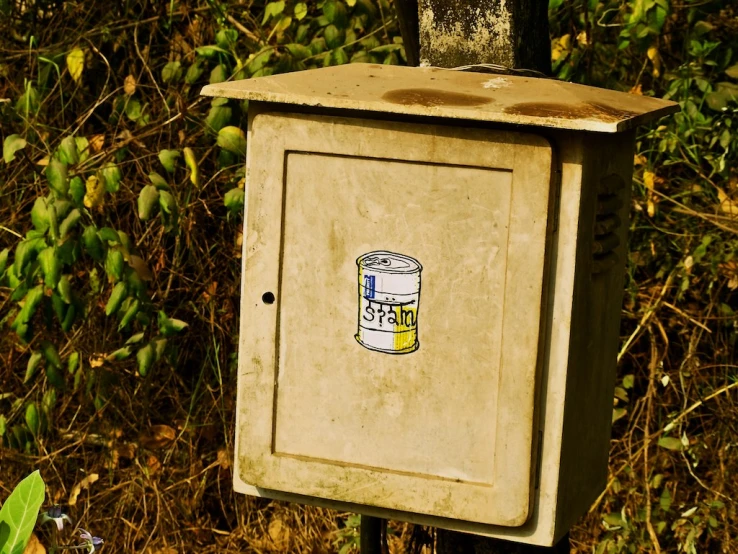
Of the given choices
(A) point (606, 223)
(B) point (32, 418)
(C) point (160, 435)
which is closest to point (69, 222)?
(B) point (32, 418)

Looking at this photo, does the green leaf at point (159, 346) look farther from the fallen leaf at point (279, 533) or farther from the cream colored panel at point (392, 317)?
the cream colored panel at point (392, 317)

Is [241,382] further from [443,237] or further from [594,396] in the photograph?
[594,396]

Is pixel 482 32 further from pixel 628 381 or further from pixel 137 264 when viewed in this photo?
pixel 628 381

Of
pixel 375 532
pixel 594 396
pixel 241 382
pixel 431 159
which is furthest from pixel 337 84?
pixel 375 532

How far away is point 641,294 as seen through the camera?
3510mm

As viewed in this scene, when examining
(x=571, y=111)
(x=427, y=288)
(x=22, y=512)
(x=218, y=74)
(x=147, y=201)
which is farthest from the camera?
(x=218, y=74)

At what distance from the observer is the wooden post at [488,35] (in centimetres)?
216

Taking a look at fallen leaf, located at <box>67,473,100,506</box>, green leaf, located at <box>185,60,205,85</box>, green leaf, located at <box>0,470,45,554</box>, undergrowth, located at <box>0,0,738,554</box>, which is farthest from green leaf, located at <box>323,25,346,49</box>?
green leaf, located at <box>0,470,45,554</box>

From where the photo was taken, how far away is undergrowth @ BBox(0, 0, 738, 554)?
10.9ft

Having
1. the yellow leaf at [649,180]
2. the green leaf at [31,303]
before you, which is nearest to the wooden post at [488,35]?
the yellow leaf at [649,180]

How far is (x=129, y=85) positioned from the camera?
3539mm

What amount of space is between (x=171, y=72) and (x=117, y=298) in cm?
81

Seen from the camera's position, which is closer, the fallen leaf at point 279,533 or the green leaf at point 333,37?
the green leaf at point 333,37

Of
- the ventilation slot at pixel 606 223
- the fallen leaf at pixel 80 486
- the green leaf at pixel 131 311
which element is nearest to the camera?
the ventilation slot at pixel 606 223
